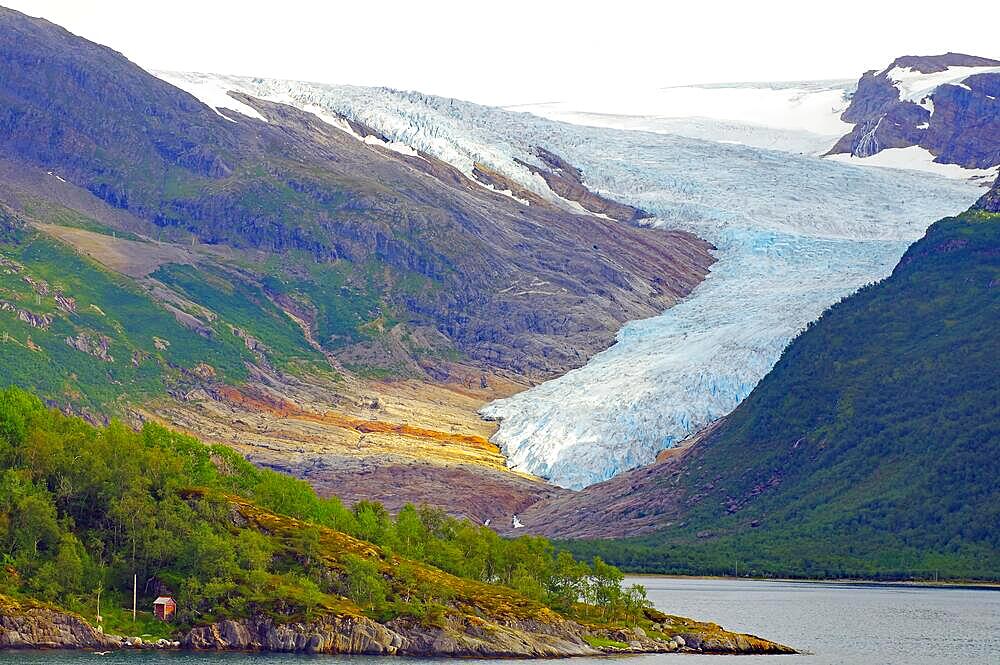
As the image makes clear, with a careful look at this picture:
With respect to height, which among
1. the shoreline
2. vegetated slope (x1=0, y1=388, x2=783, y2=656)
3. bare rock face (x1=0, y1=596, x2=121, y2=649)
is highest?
vegetated slope (x1=0, y1=388, x2=783, y2=656)

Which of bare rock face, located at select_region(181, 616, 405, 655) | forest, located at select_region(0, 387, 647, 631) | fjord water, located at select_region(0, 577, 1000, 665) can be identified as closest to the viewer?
fjord water, located at select_region(0, 577, 1000, 665)

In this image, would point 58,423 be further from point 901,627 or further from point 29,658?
point 901,627

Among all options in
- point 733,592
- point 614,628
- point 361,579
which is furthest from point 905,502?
point 361,579

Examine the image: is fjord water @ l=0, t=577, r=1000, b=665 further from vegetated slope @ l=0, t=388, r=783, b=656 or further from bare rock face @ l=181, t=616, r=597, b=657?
vegetated slope @ l=0, t=388, r=783, b=656

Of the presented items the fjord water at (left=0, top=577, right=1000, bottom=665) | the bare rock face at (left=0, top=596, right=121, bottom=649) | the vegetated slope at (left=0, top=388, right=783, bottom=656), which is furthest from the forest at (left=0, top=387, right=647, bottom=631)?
the fjord water at (left=0, top=577, right=1000, bottom=665)

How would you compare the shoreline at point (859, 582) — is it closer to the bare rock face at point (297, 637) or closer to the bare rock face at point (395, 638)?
the bare rock face at point (395, 638)

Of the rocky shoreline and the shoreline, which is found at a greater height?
the rocky shoreline

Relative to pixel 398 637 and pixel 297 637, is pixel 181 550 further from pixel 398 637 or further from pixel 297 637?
pixel 398 637
